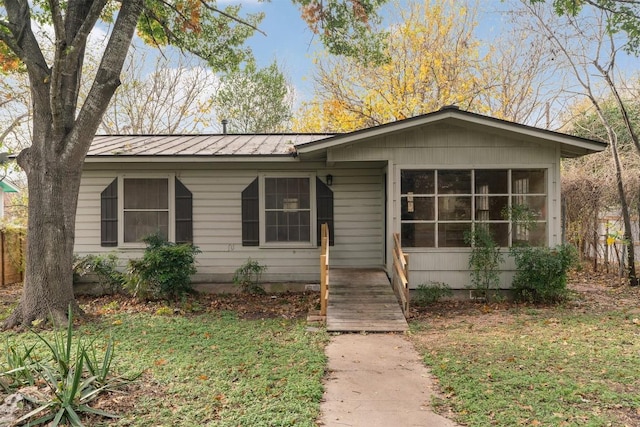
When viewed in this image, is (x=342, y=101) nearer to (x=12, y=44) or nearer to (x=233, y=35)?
(x=233, y=35)

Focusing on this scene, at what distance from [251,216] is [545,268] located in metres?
5.83

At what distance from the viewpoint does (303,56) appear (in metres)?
21.7

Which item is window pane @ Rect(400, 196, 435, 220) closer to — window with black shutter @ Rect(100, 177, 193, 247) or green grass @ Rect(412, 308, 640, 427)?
green grass @ Rect(412, 308, 640, 427)

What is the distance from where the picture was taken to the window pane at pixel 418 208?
27.0 feet

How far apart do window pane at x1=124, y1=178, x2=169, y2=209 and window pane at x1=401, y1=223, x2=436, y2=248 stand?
203 inches

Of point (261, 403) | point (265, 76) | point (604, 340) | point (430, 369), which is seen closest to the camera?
point (261, 403)

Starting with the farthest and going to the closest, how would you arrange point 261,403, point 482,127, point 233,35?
1. point 233,35
2. point 482,127
3. point 261,403

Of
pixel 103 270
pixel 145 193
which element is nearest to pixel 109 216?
pixel 145 193

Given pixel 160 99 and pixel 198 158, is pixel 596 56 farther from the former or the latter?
pixel 160 99

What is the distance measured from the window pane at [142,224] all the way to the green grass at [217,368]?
2.49 metres

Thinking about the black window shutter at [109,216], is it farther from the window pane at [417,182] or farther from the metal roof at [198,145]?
the window pane at [417,182]

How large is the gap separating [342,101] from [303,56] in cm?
347

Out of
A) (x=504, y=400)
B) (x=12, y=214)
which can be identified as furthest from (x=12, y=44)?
(x=12, y=214)

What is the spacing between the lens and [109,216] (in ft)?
30.6
